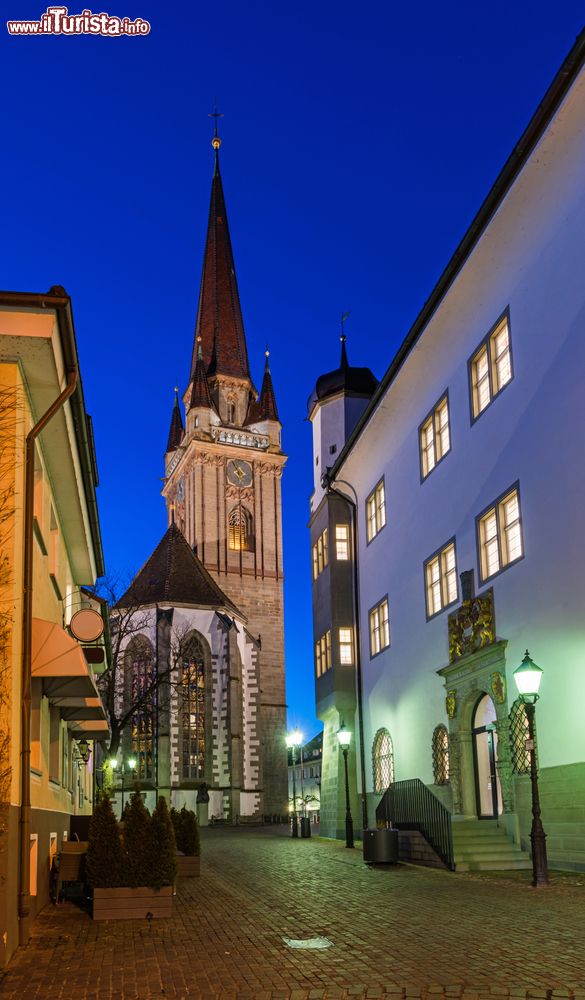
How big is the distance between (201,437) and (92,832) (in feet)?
253

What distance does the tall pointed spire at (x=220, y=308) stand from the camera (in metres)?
101

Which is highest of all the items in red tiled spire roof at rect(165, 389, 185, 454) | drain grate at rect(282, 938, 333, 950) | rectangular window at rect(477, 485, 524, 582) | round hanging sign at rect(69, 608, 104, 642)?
red tiled spire roof at rect(165, 389, 185, 454)

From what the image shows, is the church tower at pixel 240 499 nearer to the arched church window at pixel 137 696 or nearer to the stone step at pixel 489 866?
the arched church window at pixel 137 696

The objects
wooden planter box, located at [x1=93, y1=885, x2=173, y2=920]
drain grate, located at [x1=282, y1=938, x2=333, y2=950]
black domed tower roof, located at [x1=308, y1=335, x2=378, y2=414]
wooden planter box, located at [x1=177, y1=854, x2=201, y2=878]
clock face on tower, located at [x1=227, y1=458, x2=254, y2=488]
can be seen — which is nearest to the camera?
drain grate, located at [x1=282, y1=938, x2=333, y2=950]

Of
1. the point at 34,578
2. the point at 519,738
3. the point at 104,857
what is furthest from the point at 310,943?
the point at 519,738

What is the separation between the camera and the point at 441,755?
2644cm

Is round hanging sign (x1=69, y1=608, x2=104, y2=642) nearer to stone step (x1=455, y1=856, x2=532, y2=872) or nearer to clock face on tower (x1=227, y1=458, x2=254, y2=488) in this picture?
stone step (x1=455, y1=856, x2=532, y2=872)

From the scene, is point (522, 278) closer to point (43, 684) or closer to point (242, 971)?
point (43, 684)

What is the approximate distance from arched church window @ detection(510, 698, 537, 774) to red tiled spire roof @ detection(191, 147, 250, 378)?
80.0 metres

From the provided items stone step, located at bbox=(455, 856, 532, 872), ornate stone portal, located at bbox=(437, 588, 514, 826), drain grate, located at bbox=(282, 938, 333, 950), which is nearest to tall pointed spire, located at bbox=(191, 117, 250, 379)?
ornate stone portal, located at bbox=(437, 588, 514, 826)

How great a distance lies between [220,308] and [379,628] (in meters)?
74.4

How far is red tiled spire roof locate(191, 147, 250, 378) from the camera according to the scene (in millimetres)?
101250

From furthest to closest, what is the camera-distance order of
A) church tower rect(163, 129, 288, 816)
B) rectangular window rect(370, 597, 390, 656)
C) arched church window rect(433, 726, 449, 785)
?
1. church tower rect(163, 129, 288, 816)
2. rectangular window rect(370, 597, 390, 656)
3. arched church window rect(433, 726, 449, 785)

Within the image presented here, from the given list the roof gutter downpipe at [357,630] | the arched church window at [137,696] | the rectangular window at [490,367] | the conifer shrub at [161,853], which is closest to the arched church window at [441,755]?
the roof gutter downpipe at [357,630]
